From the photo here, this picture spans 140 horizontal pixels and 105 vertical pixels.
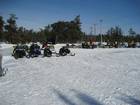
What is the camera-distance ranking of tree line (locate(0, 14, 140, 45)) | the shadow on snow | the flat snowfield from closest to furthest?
the shadow on snow, the flat snowfield, tree line (locate(0, 14, 140, 45))

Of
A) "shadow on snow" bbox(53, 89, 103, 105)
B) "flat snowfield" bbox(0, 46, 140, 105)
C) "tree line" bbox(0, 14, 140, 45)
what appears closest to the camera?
"shadow on snow" bbox(53, 89, 103, 105)

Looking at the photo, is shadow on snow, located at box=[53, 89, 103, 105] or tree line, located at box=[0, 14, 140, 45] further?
tree line, located at box=[0, 14, 140, 45]

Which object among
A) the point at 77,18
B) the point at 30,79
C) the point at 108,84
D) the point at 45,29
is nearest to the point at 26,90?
the point at 30,79

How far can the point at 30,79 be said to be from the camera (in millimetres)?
14117

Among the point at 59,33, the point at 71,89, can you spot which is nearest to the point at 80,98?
the point at 71,89

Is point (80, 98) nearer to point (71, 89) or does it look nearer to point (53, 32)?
point (71, 89)

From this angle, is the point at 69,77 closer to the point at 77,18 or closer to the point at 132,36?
the point at 77,18

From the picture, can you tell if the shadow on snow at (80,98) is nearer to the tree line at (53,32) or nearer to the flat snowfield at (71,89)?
the flat snowfield at (71,89)

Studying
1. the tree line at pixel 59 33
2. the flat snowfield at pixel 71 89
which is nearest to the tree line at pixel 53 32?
the tree line at pixel 59 33

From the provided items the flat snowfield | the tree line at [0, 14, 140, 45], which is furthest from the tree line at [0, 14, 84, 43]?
the flat snowfield

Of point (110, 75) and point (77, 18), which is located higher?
point (77, 18)

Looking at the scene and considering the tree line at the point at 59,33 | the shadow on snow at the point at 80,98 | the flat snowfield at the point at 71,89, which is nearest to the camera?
the shadow on snow at the point at 80,98

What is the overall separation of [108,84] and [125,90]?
136 cm

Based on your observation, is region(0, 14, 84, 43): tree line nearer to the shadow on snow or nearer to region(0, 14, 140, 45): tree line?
region(0, 14, 140, 45): tree line
